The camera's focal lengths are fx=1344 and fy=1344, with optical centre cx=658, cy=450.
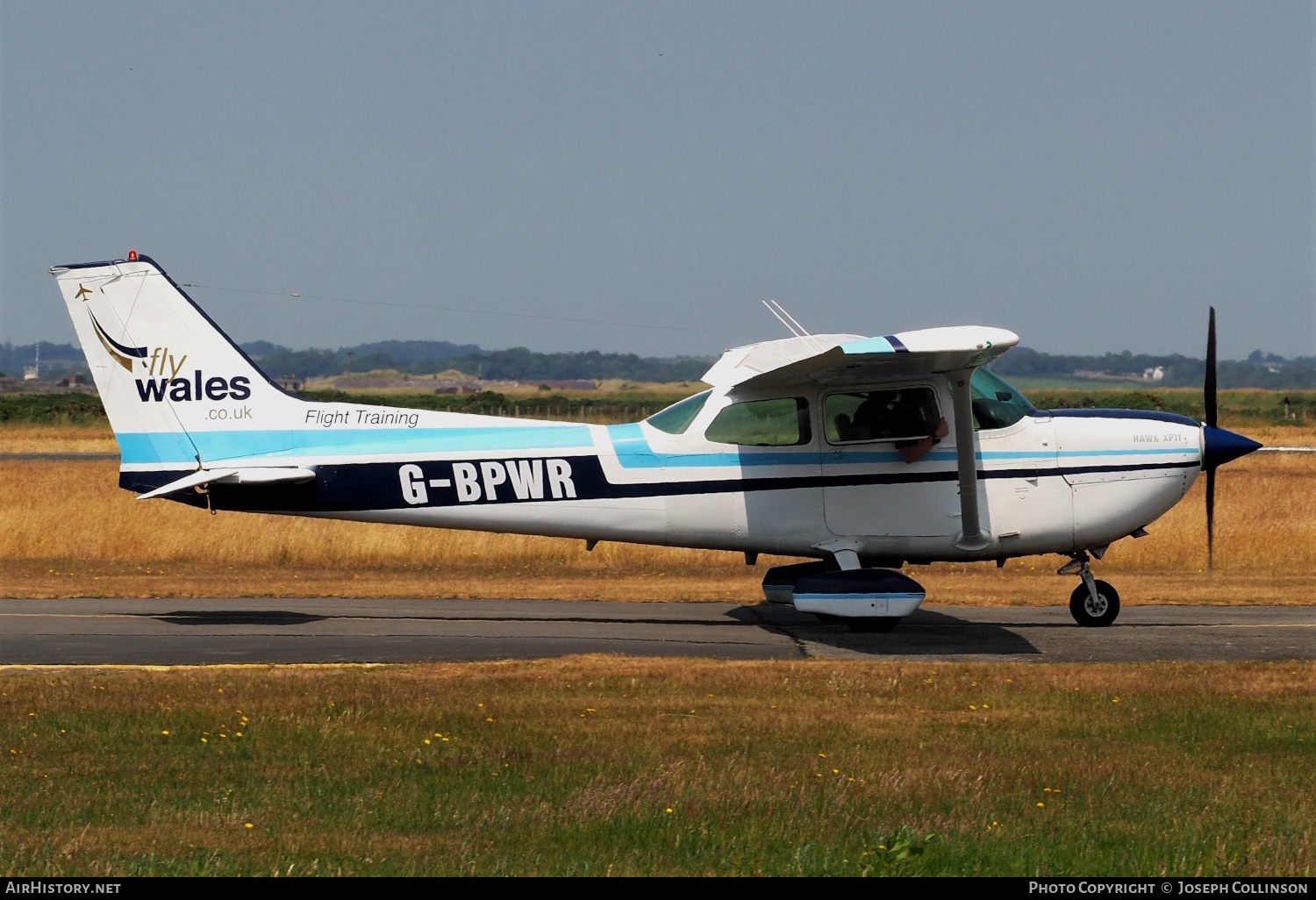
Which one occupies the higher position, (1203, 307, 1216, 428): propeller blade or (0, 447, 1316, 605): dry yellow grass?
(1203, 307, 1216, 428): propeller blade

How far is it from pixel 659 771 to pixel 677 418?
22.6 ft

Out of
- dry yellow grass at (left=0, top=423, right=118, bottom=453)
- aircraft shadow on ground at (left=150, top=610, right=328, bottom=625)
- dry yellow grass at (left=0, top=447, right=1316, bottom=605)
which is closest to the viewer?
aircraft shadow on ground at (left=150, top=610, right=328, bottom=625)

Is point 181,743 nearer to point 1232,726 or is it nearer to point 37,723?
point 37,723

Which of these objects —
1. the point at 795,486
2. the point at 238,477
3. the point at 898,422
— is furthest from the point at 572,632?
the point at 898,422

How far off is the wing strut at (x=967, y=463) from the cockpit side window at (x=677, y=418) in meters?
2.52

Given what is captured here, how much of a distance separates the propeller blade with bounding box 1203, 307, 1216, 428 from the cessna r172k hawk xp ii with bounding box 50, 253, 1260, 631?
0.19 feet

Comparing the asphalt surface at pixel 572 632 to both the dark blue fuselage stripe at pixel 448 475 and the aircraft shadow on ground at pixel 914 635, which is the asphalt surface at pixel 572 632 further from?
the dark blue fuselage stripe at pixel 448 475

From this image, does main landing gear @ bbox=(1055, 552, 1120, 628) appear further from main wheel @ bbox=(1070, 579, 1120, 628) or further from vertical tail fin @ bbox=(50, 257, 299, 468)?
vertical tail fin @ bbox=(50, 257, 299, 468)

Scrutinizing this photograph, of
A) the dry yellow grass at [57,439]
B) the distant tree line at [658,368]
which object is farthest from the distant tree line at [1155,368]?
the dry yellow grass at [57,439]

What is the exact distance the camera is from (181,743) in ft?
26.1

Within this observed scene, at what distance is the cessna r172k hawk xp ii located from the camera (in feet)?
44.4

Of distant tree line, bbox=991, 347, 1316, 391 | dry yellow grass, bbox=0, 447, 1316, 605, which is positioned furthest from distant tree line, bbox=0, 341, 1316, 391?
dry yellow grass, bbox=0, 447, 1316, 605

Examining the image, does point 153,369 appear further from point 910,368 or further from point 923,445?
point 923,445
